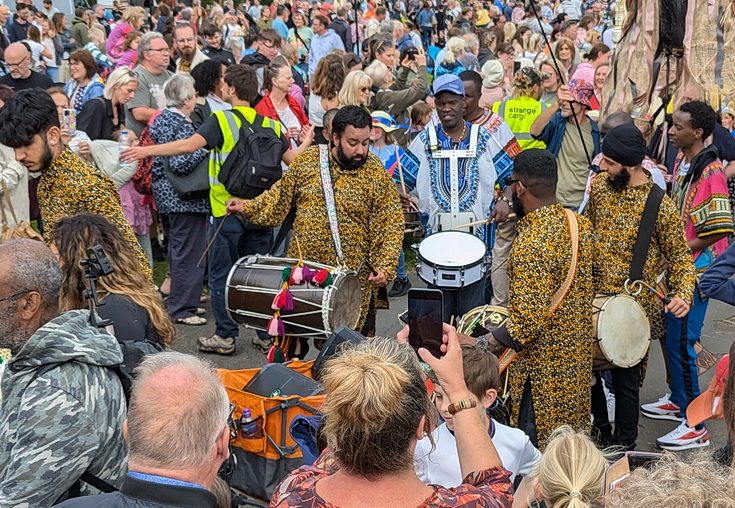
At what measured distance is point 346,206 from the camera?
5.18m

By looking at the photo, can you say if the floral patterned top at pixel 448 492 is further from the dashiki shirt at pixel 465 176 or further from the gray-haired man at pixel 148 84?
the gray-haired man at pixel 148 84

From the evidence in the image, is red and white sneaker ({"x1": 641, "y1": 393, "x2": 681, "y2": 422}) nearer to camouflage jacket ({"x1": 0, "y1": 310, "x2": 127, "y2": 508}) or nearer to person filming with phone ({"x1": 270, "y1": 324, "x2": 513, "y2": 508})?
person filming with phone ({"x1": 270, "y1": 324, "x2": 513, "y2": 508})

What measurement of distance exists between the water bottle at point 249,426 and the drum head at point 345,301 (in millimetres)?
1390

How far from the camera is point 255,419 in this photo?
143 inches

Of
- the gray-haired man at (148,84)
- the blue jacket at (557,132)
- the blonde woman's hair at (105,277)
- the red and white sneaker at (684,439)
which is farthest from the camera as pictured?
the gray-haired man at (148,84)

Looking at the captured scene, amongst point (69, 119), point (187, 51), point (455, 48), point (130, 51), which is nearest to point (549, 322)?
point (69, 119)

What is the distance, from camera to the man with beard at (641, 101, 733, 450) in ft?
16.8

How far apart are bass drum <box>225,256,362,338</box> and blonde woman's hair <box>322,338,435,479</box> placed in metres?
2.74

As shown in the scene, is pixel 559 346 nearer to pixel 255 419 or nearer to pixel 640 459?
pixel 255 419

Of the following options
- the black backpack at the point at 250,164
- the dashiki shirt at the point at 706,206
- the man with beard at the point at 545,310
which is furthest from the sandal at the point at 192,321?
the dashiki shirt at the point at 706,206

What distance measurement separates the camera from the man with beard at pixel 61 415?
2.51m

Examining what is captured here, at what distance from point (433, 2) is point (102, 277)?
843 inches

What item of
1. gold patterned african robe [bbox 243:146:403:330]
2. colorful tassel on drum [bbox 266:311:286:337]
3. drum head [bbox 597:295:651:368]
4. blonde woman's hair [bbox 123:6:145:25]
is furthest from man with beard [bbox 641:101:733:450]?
blonde woman's hair [bbox 123:6:145:25]

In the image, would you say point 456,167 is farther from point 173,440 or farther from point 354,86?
point 173,440
